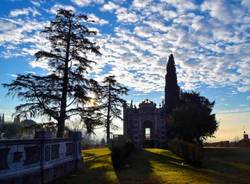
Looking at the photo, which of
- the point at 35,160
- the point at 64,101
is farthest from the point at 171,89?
the point at 35,160

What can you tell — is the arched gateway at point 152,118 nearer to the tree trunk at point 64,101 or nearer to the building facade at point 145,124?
the building facade at point 145,124

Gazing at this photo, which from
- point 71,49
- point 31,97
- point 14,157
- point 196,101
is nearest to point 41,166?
point 14,157

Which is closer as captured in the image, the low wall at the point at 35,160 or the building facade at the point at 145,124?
the low wall at the point at 35,160

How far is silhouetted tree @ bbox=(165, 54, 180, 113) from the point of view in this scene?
58812 mm

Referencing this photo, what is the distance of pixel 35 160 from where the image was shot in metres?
13.4

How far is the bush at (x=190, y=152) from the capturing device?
2859cm

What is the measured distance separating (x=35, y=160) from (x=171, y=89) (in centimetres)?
4711

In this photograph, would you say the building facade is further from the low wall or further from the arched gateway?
the low wall

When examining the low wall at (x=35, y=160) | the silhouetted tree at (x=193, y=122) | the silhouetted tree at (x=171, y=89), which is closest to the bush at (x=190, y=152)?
the silhouetted tree at (x=193, y=122)

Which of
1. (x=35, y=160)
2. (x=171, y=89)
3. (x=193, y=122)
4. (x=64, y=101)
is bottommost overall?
(x=35, y=160)

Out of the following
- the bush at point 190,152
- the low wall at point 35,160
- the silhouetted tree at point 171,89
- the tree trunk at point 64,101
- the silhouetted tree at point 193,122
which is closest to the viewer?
the low wall at point 35,160

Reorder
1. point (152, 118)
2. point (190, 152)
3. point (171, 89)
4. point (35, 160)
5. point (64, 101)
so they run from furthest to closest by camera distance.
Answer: point (152, 118), point (171, 89), point (190, 152), point (64, 101), point (35, 160)

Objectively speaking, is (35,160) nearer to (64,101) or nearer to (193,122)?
(64,101)

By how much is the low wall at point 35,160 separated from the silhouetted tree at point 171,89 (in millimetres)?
40415
